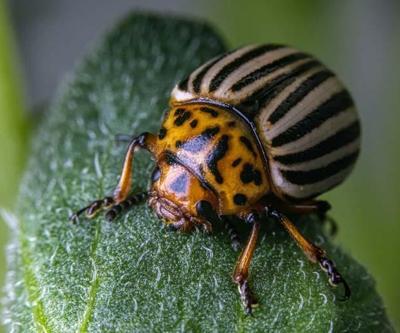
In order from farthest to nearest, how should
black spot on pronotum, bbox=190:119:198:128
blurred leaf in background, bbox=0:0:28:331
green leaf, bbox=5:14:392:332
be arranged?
blurred leaf in background, bbox=0:0:28:331 < black spot on pronotum, bbox=190:119:198:128 < green leaf, bbox=5:14:392:332

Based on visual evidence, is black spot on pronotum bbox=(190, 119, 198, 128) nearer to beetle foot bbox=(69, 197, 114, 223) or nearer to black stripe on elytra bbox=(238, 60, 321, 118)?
black stripe on elytra bbox=(238, 60, 321, 118)

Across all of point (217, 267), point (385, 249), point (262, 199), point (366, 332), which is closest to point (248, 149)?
point (262, 199)

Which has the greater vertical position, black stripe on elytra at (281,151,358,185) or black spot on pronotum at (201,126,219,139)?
black spot on pronotum at (201,126,219,139)

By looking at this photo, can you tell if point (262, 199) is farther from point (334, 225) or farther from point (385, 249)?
point (385, 249)

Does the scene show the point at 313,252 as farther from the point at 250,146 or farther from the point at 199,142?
the point at 199,142

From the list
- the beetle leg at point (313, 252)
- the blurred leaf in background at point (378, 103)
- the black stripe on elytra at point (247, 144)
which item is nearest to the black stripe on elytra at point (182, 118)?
the black stripe on elytra at point (247, 144)

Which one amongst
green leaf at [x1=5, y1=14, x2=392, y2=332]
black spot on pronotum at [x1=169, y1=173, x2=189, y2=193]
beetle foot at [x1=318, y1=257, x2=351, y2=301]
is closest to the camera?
green leaf at [x1=5, y1=14, x2=392, y2=332]

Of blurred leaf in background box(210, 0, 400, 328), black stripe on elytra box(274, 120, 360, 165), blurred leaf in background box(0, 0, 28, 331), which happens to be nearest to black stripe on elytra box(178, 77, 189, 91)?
black stripe on elytra box(274, 120, 360, 165)

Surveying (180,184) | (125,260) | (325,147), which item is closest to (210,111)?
(180,184)

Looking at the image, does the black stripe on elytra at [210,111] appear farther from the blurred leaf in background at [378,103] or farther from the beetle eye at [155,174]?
the blurred leaf in background at [378,103]
